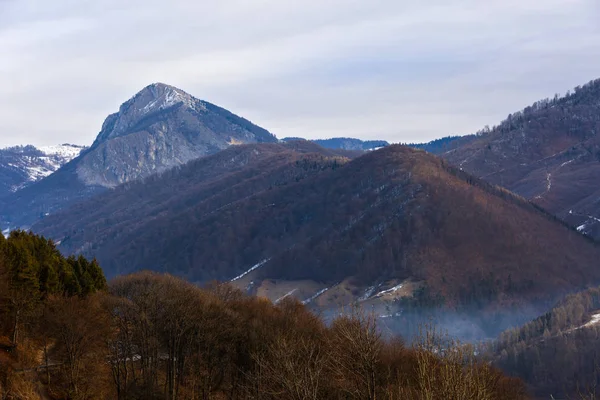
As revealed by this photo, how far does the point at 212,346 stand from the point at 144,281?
31.5 meters

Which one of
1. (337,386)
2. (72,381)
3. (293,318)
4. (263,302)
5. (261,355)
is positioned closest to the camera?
(337,386)

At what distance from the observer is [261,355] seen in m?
86.9

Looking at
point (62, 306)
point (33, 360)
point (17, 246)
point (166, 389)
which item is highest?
point (17, 246)

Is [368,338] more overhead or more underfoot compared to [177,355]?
more overhead

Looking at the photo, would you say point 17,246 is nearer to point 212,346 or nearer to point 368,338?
point 212,346

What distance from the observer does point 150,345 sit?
9081 centimetres

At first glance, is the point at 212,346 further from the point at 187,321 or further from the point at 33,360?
the point at 33,360

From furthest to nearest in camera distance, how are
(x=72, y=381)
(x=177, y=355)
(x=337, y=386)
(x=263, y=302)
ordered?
(x=263, y=302) < (x=177, y=355) < (x=72, y=381) < (x=337, y=386)

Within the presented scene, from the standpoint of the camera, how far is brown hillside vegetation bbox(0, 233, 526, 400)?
78.4 m

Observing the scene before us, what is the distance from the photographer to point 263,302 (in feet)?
381

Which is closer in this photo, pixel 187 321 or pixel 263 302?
pixel 187 321

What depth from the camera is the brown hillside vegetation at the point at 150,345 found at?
78.4 meters

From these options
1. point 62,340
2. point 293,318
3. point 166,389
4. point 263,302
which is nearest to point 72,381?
point 62,340

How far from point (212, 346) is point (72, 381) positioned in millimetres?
18864
